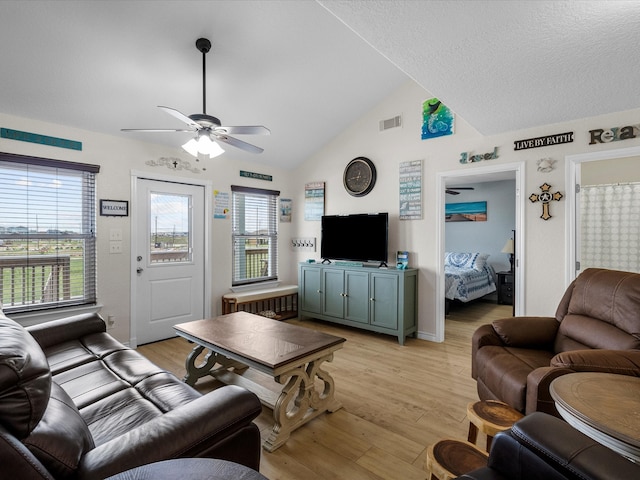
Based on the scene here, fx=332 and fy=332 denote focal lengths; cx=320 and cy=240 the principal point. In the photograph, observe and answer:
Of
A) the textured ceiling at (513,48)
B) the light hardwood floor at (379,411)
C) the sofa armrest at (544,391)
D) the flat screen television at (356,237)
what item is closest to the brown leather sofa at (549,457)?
the sofa armrest at (544,391)

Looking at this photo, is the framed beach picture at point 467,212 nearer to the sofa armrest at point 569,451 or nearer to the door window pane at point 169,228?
the door window pane at point 169,228

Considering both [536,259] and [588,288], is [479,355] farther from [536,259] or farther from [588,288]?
[536,259]

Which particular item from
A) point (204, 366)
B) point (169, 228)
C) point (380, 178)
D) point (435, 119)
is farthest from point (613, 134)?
point (169, 228)

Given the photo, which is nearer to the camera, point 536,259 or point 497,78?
point 497,78

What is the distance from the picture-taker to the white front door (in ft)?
12.7

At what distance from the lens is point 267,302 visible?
16.7ft

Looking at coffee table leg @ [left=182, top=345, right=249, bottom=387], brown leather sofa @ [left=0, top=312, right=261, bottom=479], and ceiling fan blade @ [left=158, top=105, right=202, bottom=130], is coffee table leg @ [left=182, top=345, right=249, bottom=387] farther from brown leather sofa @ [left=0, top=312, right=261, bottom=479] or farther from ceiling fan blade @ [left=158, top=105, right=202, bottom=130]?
ceiling fan blade @ [left=158, top=105, right=202, bottom=130]

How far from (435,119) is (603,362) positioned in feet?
10.2

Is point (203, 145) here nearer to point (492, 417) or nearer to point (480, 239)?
point (492, 417)

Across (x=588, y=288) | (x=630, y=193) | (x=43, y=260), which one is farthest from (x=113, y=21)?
(x=630, y=193)

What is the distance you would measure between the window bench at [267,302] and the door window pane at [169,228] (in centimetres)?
80

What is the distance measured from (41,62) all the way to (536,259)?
4.76 meters

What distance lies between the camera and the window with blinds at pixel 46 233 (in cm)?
305

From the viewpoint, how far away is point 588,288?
2.38 meters
